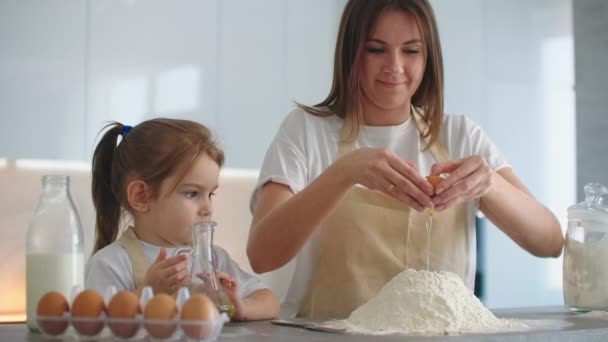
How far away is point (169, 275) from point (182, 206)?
32 cm

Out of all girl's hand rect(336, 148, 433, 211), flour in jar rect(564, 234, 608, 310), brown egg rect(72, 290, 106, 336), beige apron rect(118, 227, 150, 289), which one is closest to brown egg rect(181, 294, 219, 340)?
brown egg rect(72, 290, 106, 336)

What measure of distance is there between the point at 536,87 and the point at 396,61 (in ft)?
7.40

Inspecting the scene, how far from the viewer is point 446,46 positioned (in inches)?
135

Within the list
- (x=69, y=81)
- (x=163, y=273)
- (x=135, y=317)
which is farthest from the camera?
(x=69, y=81)

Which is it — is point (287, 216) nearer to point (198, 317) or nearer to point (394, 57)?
point (394, 57)

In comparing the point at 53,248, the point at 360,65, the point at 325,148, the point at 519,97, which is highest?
the point at 519,97

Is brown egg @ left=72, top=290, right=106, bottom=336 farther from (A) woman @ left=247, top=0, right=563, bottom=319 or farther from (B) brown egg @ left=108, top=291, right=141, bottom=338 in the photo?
(A) woman @ left=247, top=0, right=563, bottom=319

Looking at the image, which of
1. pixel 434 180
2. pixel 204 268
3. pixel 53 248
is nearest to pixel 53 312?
pixel 53 248

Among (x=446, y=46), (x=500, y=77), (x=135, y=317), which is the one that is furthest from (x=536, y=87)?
(x=135, y=317)

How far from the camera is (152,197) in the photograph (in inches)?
63.2

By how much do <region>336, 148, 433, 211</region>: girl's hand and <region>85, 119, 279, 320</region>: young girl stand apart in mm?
283

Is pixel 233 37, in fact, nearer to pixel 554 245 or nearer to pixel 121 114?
pixel 121 114

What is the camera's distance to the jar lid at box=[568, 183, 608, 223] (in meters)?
1.50

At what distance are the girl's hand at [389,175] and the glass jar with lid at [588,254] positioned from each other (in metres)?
0.34
